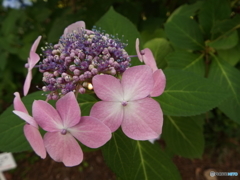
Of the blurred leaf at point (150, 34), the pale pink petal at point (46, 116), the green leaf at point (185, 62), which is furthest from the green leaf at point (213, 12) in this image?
the pale pink petal at point (46, 116)

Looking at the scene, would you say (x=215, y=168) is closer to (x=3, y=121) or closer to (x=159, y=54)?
(x=159, y=54)

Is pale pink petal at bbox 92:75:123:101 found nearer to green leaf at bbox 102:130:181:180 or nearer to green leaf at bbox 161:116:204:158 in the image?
green leaf at bbox 102:130:181:180

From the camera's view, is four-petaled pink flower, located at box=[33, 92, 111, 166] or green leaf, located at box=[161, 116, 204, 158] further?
green leaf, located at box=[161, 116, 204, 158]

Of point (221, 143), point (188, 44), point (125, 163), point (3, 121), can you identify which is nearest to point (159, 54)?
point (188, 44)

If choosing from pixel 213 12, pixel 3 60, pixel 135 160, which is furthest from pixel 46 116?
pixel 3 60

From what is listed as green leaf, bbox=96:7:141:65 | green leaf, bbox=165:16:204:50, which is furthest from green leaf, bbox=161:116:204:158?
green leaf, bbox=96:7:141:65

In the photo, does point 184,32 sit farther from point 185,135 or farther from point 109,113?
point 109,113
